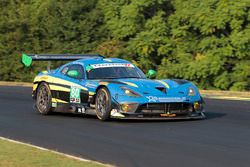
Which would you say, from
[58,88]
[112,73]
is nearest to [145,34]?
[58,88]

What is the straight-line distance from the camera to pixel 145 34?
30047 millimetres

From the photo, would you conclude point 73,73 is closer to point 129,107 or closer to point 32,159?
point 129,107

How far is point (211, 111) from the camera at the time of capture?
15828 millimetres

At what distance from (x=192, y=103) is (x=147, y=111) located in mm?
963

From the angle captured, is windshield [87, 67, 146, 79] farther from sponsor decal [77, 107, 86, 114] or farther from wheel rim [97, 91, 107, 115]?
wheel rim [97, 91, 107, 115]

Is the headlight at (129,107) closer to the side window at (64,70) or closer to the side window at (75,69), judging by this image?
the side window at (75,69)

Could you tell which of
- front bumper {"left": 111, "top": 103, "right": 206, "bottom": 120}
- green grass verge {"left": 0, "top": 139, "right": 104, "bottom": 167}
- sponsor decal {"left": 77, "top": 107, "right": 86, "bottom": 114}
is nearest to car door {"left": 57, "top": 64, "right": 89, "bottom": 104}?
sponsor decal {"left": 77, "top": 107, "right": 86, "bottom": 114}

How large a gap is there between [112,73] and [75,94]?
95cm

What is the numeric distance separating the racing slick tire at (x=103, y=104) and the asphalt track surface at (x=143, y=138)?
0.57 feet

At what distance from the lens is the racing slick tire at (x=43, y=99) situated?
15281mm

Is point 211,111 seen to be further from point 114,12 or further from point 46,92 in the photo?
point 114,12

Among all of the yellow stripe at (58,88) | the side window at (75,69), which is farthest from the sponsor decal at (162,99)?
the yellow stripe at (58,88)

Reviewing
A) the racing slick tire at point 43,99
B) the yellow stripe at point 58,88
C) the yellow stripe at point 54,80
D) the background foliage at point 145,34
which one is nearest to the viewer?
the yellow stripe at point 54,80

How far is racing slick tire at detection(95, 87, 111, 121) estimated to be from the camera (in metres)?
13.1
